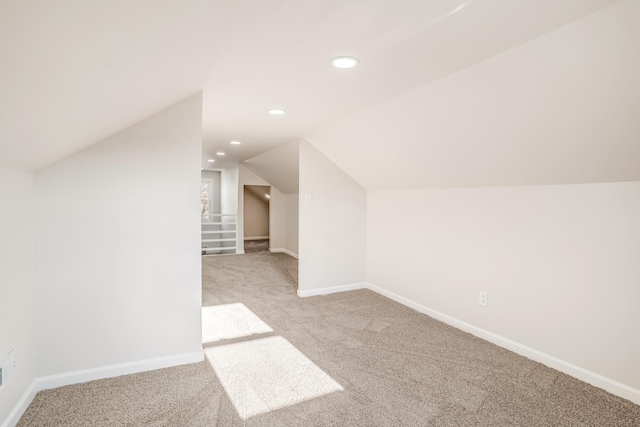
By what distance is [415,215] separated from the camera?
11.8ft

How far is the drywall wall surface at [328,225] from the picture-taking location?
4.04 metres

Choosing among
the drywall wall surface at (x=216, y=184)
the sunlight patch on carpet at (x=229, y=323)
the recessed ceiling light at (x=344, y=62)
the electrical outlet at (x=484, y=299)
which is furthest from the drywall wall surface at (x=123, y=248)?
the drywall wall surface at (x=216, y=184)

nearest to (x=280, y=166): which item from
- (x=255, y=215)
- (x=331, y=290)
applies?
(x=331, y=290)

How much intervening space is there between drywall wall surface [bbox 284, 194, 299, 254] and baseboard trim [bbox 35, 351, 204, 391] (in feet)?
14.6

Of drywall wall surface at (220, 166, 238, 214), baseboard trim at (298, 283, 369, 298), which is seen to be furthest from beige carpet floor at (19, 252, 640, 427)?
drywall wall surface at (220, 166, 238, 214)

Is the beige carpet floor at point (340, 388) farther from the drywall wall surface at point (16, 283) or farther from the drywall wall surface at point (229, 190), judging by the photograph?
the drywall wall surface at point (229, 190)

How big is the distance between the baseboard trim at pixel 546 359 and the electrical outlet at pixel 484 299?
0.23 metres

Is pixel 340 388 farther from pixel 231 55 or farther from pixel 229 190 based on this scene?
pixel 229 190

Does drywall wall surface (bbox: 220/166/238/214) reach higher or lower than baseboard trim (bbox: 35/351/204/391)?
higher

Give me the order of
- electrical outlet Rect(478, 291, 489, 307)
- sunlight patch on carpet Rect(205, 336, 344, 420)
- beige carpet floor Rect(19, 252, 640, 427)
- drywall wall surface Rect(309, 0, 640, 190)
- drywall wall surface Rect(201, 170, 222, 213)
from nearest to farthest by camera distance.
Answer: drywall wall surface Rect(309, 0, 640, 190) → beige carpet floor Rect(19, 252, 640, 427) → sunlight patch on carpet Rect(205, 336, 344, 420) → electrical outlet Rect(478, 291, 489, 307) → drywall wall surface Rect(201, 170, 222, 213)

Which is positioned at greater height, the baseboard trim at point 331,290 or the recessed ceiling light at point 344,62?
the recessed ceiling light at point 344,62

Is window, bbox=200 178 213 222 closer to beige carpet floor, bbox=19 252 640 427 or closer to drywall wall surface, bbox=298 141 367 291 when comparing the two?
drywall wall surface, bbox=298 141 367 291

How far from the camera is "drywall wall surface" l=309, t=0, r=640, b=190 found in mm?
1491

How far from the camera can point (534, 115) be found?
1954mm
